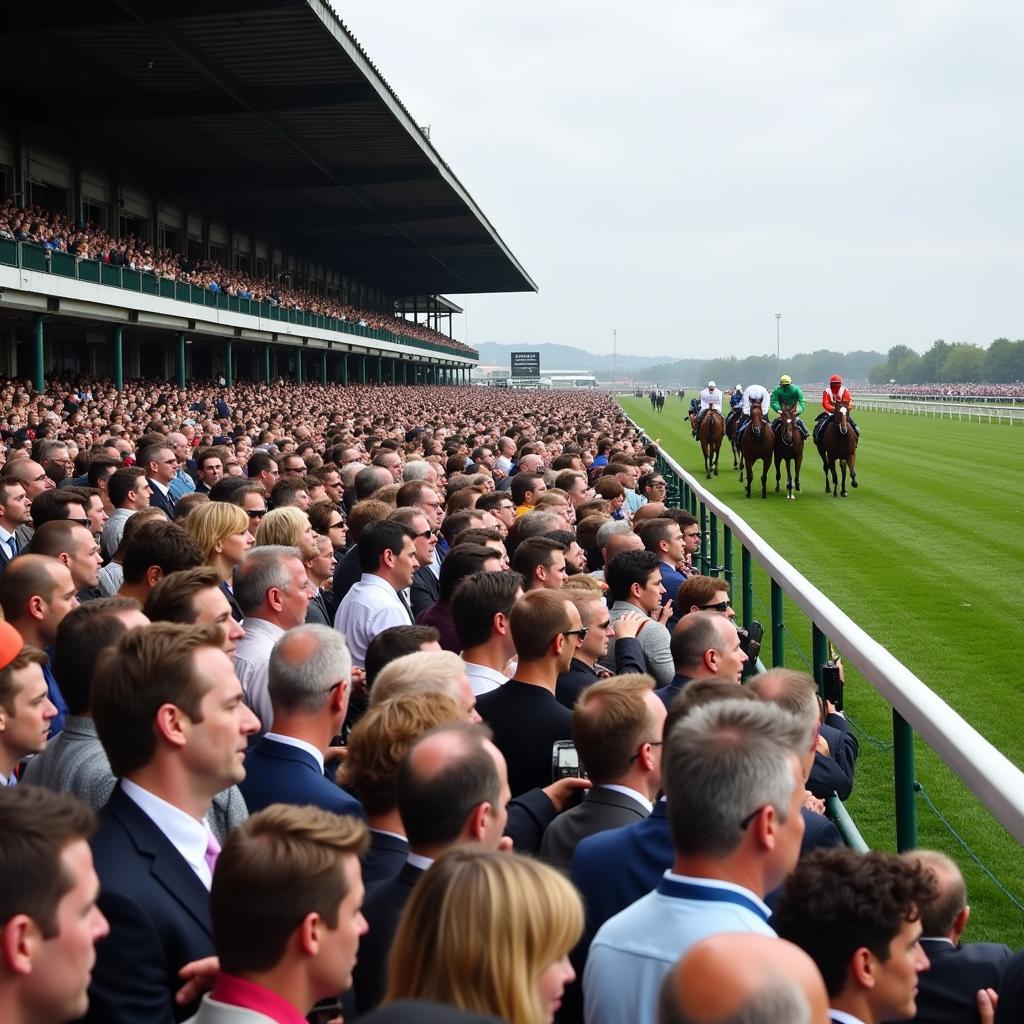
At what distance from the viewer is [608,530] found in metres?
7.26

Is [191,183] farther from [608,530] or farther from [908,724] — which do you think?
[908,724]

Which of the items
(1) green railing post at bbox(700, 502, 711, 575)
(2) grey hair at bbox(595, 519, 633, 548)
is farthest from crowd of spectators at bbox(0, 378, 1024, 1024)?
(1) green railing post at bbox(700, 502, 711, 575)

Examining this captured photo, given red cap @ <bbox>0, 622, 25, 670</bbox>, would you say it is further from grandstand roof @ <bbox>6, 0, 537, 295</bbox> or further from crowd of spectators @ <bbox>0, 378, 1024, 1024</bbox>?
grandstand roof @ <bbox>6, 0, 537, 295</bbox>

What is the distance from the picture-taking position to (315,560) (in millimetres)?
6391

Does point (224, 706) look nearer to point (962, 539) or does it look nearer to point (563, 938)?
point (563, 938)

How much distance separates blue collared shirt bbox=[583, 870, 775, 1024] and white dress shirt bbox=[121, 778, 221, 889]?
0.97 meters

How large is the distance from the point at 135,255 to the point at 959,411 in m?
30.3

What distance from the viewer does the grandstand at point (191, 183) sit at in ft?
79.2

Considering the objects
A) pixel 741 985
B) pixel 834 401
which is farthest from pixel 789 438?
pixel 741 985

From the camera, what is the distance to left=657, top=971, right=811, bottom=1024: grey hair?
55.0 inches

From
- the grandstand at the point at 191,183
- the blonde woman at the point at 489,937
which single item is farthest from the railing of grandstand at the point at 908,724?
the grandstand at the point at 191,183

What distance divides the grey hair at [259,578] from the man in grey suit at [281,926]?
2754 mm

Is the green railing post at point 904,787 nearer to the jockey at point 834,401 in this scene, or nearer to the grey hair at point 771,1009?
the grey hair at point 771,1009

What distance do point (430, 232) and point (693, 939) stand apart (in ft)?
176
